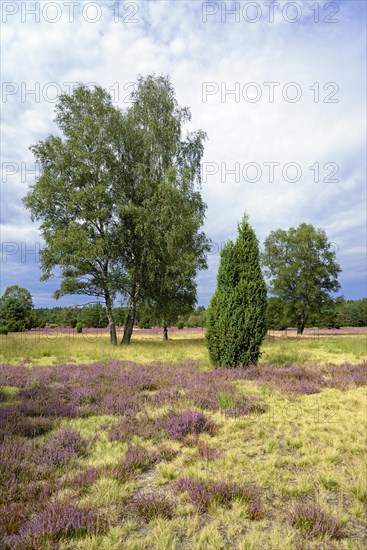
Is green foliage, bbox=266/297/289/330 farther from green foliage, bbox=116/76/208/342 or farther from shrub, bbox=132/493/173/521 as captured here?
shrub, bbox=132/493/173/521

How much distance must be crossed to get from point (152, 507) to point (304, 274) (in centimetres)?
4074

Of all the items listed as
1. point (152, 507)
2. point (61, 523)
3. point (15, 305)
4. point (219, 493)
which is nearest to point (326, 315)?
point (15, 305)

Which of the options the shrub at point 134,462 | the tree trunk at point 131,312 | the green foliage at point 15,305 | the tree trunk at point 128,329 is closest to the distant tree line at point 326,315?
the shrub at point 134,462

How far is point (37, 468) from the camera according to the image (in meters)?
4.23

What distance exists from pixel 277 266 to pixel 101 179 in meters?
27.5

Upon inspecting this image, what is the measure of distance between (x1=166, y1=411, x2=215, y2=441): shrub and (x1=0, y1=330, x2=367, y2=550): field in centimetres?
2

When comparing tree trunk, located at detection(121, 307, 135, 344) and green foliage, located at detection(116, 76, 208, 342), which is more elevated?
green foliage, located at detection(116, 76, 208, 342)

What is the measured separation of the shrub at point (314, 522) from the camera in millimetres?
3004

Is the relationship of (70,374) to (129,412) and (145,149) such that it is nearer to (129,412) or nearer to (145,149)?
(129,412)

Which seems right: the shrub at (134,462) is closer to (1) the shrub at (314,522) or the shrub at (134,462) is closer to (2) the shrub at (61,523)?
(2) the shrub at (61,523)

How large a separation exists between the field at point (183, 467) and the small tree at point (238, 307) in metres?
3.00

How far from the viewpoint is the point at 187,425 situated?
19.4 feet

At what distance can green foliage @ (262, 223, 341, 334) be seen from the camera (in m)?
40.9

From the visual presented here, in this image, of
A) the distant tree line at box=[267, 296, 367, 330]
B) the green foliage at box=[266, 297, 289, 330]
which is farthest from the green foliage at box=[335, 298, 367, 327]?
the green foliage at box=[266, 297, 289, 330]
